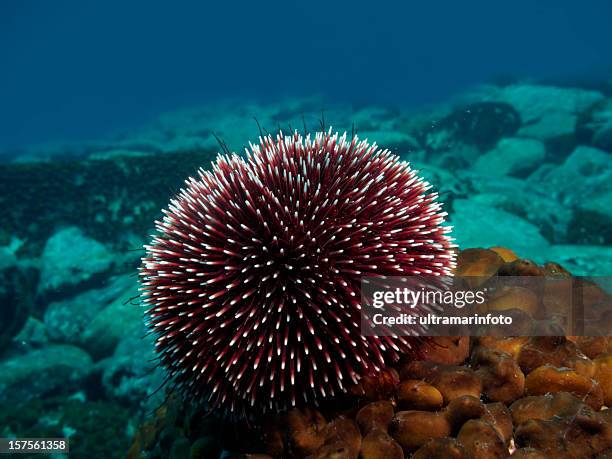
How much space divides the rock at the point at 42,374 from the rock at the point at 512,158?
17.2 meters

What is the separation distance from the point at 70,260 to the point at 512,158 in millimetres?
19127

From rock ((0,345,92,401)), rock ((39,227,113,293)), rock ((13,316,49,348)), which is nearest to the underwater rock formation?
rock ((0,345,92,401))

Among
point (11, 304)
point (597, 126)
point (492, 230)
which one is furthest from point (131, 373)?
point (597, 126)

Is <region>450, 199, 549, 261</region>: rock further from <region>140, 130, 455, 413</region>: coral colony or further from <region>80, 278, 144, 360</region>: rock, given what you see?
<region>80, 278, 144, 360</region>: rock

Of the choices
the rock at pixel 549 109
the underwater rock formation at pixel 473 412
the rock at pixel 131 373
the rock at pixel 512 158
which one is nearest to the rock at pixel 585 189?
the rock at pixel 512 158

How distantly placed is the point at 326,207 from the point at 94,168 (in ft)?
49.8

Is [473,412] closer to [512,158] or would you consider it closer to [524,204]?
[524,204]

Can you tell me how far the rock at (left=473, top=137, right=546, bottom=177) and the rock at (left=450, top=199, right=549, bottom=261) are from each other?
325 inches

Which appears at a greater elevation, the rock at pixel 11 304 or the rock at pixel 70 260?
the rock at pixel 70 260

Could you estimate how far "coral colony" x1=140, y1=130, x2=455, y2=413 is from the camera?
9.79ft

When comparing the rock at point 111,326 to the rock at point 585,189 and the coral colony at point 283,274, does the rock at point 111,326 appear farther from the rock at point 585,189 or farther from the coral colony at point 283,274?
the rock at point 585,189

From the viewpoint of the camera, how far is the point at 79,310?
41.8ft

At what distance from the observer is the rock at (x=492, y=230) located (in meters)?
10.1

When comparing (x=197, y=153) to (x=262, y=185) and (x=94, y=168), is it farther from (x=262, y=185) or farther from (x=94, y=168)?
(x=262, y=185)
